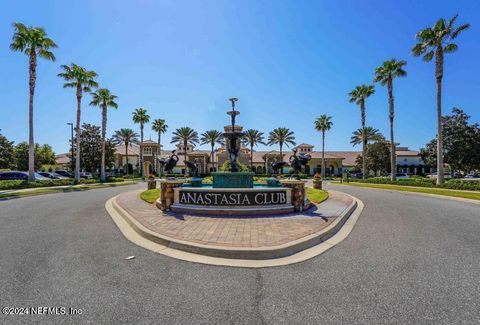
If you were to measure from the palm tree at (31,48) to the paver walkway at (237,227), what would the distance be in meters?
23.4

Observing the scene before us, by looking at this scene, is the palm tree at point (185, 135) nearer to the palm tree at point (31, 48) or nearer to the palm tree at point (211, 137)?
the palm tree at point (211, 137)

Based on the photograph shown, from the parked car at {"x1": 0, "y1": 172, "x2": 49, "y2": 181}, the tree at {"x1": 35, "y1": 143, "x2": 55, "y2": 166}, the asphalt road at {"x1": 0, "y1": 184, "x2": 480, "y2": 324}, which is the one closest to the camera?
the asphalt road at {"x1": 0, "y1": 184, "x2": 480, "y2": 324}

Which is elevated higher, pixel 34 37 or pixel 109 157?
pixel 34 37

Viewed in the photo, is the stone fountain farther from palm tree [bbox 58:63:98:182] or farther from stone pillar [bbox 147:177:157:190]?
palm tree [bbox 58:63:98:182]

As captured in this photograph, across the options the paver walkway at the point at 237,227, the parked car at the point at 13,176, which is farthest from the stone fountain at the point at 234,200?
the parked car at the point at 13,176

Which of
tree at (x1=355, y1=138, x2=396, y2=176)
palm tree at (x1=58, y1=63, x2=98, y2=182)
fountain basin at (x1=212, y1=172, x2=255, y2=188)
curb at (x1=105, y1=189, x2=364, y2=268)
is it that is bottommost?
curb at (x1=105, y1=189, x2=364, y2=268)

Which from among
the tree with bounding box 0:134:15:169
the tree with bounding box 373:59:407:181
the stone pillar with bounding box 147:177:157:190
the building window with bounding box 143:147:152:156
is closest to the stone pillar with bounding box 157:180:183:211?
the stone pillar with bounding box 147:177:157:190

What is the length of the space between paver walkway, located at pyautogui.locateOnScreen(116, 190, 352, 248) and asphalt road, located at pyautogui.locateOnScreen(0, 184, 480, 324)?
1070 mm

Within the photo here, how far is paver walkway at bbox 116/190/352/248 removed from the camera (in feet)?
20.4

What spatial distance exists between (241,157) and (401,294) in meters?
A: 56.3

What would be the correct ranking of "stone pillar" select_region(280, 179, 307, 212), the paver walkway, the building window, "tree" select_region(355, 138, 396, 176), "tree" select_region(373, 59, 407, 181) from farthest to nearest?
the building window < "tree" select_region(355, 138, 396, 176) < "tree" select_region(373, 59, 407, 181) < "stone pillar" select_region(280, 179, 307, 212) < the paver walkway

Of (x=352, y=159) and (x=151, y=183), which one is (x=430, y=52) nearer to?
(x=151, y=183)

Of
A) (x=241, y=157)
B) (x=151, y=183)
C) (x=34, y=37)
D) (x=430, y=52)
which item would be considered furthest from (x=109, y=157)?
(x=430, y=52)

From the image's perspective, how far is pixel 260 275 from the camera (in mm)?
4543
